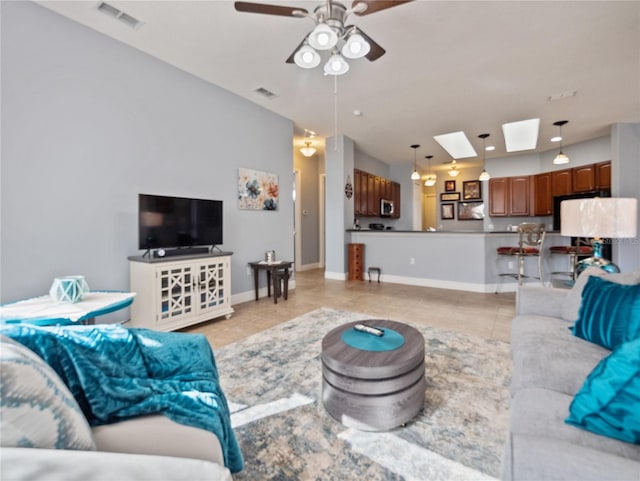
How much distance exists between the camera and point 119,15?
2.60m

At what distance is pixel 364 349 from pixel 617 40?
384 centimetres

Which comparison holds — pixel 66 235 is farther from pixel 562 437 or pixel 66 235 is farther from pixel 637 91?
pixel 637 91

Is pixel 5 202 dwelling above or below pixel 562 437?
above

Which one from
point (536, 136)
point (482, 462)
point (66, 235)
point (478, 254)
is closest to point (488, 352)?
point (482, 462)

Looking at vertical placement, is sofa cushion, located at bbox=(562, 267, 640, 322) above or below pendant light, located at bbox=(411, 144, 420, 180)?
below

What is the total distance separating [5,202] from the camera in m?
2.31

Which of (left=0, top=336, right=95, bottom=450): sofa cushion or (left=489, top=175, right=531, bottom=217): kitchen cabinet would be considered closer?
(left=0, top=336, right=95, bottom=450): sofa cushion

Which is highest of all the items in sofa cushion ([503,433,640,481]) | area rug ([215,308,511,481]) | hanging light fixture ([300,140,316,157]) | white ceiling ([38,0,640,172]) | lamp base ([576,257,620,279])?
white ceiling ([38,0,640,172])

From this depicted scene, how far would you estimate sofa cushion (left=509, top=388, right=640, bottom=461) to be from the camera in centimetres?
84

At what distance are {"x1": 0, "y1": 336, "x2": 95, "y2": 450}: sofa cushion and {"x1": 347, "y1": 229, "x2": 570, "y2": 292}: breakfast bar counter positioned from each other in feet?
17.3

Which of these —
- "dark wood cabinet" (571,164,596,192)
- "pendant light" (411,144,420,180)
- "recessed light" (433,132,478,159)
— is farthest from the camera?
"pendant light" (411,144,420,180)

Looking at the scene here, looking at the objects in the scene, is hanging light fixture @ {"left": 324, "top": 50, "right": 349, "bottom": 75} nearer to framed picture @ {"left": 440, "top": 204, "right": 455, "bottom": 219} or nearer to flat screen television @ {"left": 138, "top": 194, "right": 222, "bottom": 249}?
flat screen television @ {"left": 138, "top": 194, "right": 222, "bottom": 249}

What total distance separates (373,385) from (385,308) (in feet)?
8.30

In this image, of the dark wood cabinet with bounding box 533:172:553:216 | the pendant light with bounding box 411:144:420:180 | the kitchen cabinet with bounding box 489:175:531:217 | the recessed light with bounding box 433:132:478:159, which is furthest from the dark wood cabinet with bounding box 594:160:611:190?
the pendant light with bounding box 411:144:420:180
